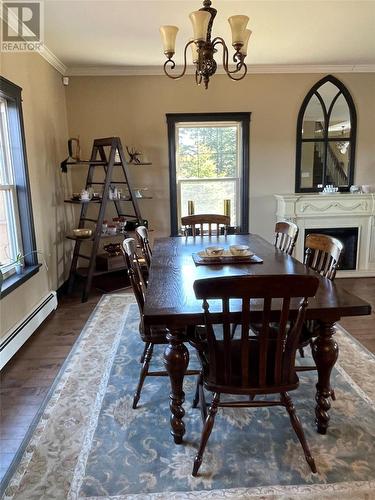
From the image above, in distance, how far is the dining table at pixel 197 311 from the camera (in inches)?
63.4

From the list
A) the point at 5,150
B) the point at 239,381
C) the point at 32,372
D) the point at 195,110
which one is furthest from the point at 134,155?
the point at 239,381

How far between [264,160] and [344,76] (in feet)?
4.76

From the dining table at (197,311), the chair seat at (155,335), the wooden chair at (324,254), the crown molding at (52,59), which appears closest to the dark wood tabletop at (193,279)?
the dining table at (197,311)

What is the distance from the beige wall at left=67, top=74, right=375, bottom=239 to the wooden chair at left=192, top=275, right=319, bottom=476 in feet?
11.2

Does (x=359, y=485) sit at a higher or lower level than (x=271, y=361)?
lower

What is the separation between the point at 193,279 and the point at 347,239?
351 cm

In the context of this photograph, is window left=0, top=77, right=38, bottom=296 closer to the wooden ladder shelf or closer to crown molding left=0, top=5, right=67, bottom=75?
crown molding left=0, top=5, right=67, bottom=75

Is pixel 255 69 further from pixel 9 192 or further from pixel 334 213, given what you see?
pixel 9 192

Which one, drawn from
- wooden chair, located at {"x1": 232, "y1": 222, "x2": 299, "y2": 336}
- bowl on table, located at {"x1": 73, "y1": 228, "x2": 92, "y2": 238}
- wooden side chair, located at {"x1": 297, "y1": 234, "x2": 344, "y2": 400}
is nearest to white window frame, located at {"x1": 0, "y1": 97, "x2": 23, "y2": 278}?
bowl on table, located at {"x1": 73, "y1": 228, "x2": 92, "y2": 238}

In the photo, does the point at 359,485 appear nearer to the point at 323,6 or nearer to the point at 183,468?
the point at 183,468

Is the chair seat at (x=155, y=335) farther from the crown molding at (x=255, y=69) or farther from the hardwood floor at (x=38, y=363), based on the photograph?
the crown molding at (x=255, y=69)

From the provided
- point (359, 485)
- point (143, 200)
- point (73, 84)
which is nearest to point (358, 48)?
point (143, 200)

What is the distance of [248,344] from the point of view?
1.55 m

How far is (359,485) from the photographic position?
1.56 m
